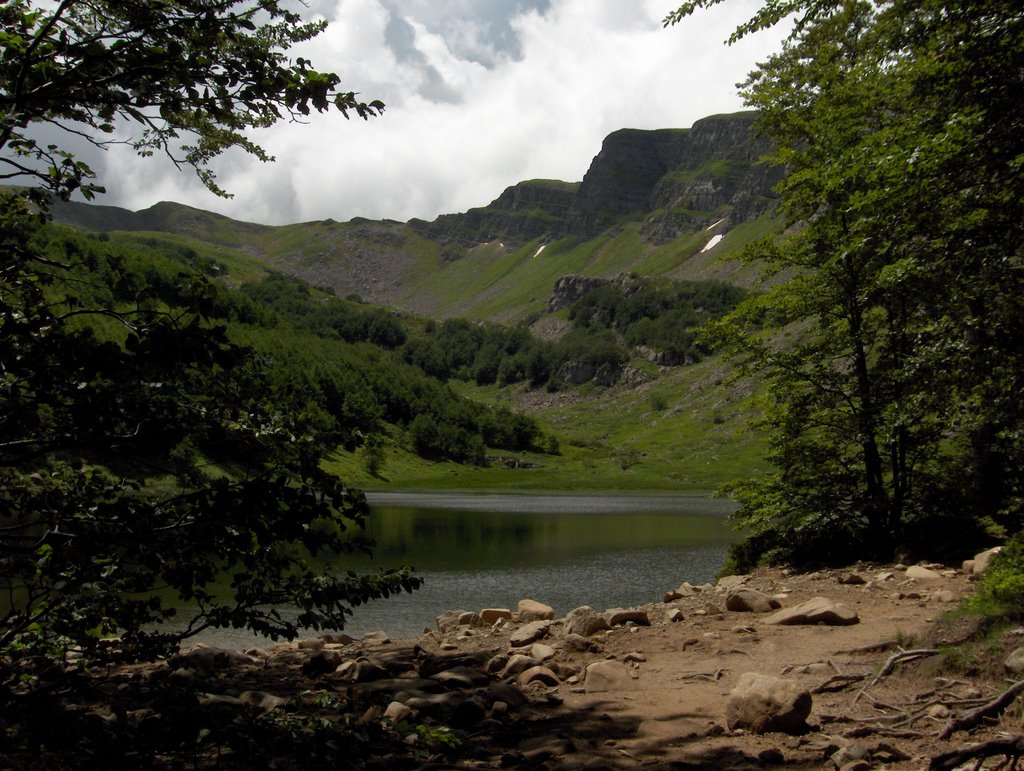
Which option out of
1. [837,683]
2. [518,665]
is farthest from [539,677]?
[837,683]

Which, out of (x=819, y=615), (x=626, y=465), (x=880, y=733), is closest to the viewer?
(x=880, y=733)

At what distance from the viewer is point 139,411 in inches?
180

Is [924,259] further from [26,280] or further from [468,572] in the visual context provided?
[468,572]

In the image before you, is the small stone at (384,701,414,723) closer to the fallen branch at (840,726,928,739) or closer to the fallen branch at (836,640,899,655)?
the fallen branch at (840,726,928,739)

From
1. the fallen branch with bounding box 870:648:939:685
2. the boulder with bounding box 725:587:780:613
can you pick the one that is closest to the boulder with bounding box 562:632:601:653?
the boulder with bounding box 725:587:780:613

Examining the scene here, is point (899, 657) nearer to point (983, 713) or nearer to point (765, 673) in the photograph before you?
point (765, 673)

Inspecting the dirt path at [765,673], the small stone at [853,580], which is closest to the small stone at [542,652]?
the dirt path at [765,673]

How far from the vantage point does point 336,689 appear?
10305mm

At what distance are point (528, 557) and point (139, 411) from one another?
4067 cm

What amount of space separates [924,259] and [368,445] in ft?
25.4

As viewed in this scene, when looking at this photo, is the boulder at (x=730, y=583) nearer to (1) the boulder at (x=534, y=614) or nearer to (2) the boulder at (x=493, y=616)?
(1) the boulder at (x=534, y=614)

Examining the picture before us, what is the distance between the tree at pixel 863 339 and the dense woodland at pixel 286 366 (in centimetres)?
7

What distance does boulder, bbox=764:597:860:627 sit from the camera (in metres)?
11.4

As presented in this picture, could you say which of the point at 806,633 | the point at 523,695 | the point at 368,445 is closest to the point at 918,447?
the point at 806,633
